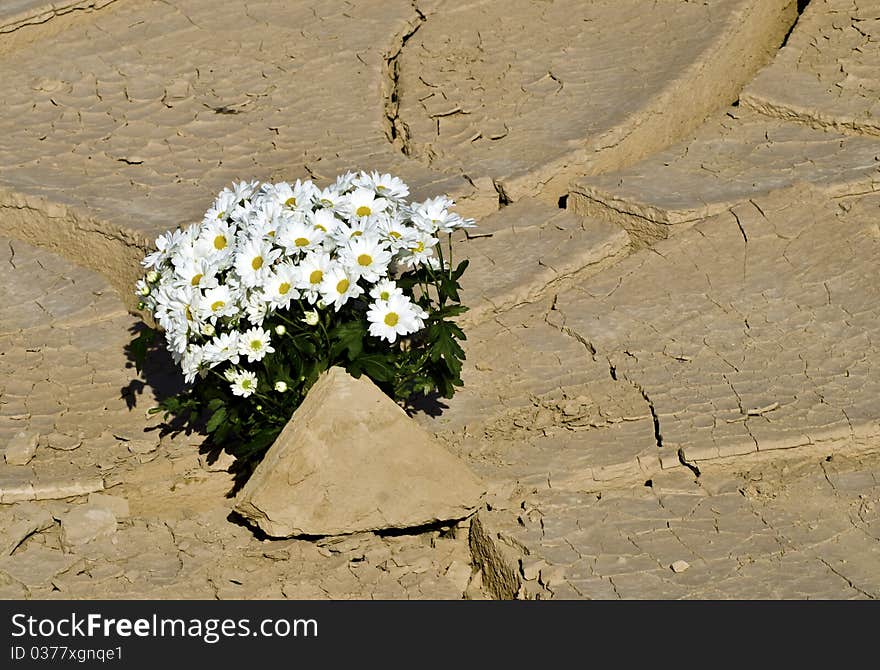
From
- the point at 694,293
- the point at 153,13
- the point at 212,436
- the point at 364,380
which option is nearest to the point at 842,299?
the point at 694,293

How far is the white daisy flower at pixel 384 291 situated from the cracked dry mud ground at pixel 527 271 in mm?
572

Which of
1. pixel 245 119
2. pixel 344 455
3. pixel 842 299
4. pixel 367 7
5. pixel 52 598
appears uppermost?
pixel 367 7

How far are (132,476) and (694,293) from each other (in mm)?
2002

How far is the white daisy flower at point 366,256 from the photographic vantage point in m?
3.63

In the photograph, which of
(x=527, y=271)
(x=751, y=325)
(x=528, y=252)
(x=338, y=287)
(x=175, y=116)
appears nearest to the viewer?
(x=338, y=287)

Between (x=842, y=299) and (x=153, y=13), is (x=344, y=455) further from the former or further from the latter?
(x=153, y=13)

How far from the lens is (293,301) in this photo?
12.3 feet

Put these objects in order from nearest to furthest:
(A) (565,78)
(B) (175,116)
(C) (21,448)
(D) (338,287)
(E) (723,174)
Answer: (D) (338,287), (C) (21,448), (E) (723,174), (B) (175,116), (A) (565,78)

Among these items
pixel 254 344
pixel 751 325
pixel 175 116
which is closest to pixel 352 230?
pixel 254 344

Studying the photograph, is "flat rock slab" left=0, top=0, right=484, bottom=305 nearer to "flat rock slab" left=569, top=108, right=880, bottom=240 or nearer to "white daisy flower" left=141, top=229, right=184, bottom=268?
"flat rock slab" left=569, top=108, right=880, bottom=240

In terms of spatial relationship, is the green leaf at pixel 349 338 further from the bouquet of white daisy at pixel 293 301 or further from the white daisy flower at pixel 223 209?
the white daisy flower at pixel 223 209

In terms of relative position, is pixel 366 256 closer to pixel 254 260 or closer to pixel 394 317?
pixel 394 317

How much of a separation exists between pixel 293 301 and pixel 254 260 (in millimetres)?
170

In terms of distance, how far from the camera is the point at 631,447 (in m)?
3.93
